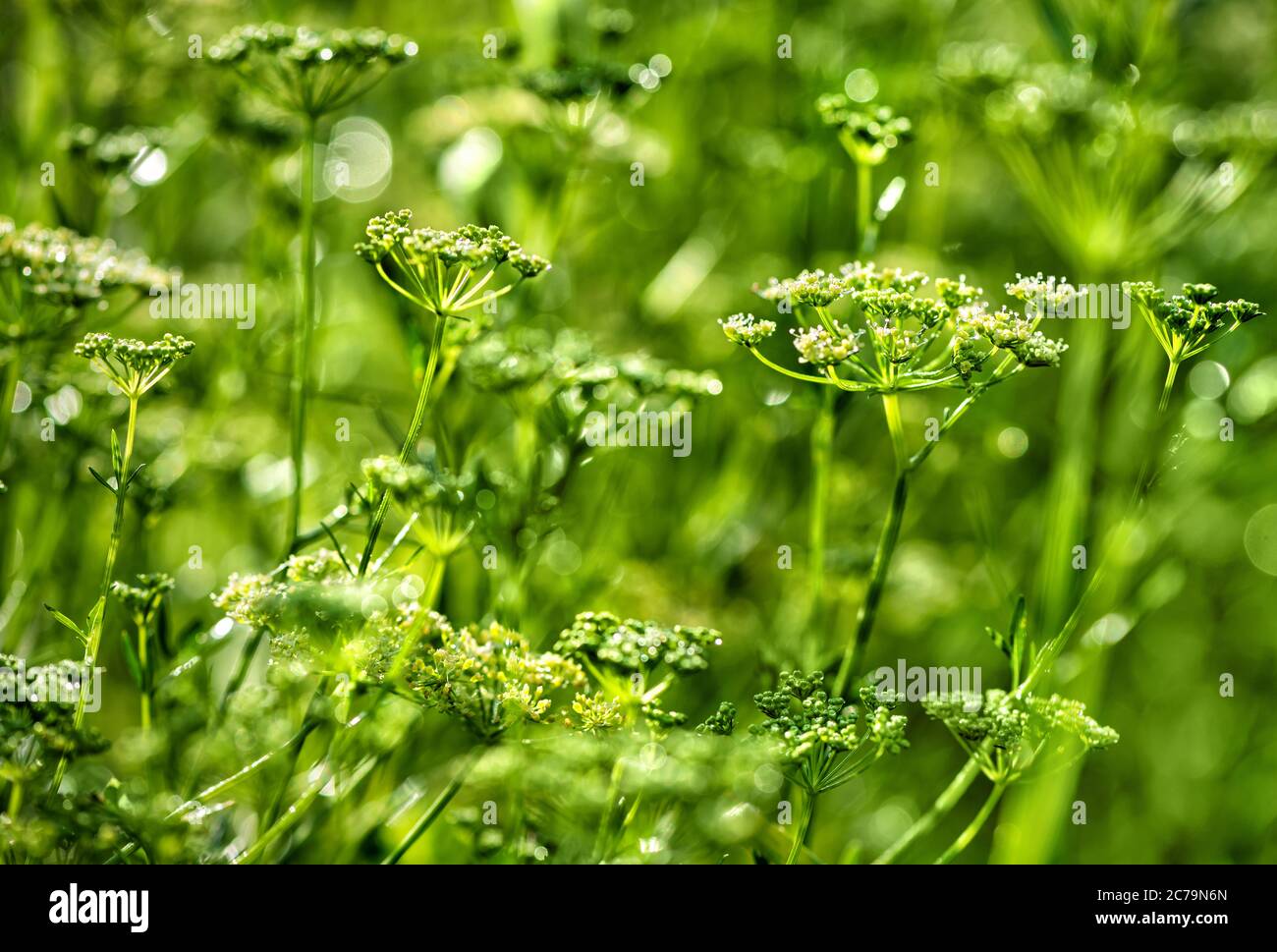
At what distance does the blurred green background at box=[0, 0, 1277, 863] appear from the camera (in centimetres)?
159

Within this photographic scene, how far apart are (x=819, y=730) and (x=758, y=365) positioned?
975 millimetres

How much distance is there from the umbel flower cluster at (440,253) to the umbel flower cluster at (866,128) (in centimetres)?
46

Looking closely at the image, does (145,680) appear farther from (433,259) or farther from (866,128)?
(866,128)

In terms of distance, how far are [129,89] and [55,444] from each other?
715 millimetres

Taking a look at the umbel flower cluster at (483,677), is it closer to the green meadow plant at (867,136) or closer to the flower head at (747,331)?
the flower head at (747,331)

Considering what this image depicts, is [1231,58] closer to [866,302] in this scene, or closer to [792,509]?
[792,509]

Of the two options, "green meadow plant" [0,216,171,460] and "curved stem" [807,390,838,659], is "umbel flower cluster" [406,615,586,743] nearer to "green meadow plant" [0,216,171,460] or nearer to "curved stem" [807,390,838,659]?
"curved stem" [807,390,838,659]

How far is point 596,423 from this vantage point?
130 cm

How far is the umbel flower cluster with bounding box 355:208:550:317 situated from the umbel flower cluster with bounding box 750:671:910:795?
0.53 metres

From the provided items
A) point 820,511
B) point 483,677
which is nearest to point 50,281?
point 483,677

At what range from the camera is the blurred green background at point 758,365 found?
159 cm

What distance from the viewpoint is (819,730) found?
3.26 ft

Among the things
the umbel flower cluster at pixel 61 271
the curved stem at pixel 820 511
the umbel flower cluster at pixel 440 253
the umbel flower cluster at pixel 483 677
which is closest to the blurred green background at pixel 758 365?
the curved stem at pixel 820 511
